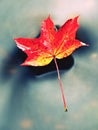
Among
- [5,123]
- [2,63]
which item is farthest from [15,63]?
[5,123]

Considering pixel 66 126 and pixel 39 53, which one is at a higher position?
pixel 39 53

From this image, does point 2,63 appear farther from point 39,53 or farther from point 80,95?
point 80,95

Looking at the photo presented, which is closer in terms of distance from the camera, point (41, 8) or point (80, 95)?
point (80, 95)

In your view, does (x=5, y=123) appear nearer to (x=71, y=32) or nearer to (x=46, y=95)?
(x=46, y=95)
